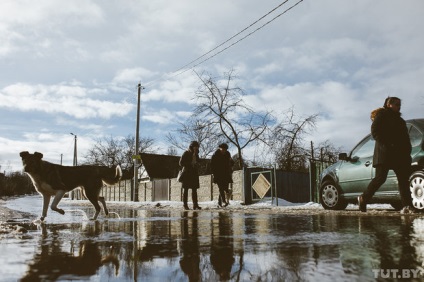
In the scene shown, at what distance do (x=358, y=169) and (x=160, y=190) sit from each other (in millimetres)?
24363

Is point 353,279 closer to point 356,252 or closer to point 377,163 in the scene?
point 356,252

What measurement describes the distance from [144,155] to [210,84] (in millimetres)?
30614

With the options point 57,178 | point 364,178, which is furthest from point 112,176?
point 364,178

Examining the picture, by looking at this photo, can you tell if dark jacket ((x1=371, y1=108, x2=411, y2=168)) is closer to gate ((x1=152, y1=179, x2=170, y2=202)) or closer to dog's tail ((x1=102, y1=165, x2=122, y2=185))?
dog's tail ((x1=102, y1=165, x2=122, y2=185))

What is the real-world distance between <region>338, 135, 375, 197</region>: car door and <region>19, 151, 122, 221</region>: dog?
554cm

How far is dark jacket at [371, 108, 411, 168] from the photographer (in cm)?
697

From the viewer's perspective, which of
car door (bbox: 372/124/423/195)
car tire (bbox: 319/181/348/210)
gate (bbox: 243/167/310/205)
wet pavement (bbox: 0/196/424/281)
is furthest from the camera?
gate (bbox: 243/167/310/205)

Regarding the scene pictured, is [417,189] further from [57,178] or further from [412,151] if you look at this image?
[57,178]

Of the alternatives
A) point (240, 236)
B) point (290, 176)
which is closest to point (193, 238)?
point (240, 236)

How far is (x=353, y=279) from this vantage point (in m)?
2.06

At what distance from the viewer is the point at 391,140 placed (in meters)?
7.02

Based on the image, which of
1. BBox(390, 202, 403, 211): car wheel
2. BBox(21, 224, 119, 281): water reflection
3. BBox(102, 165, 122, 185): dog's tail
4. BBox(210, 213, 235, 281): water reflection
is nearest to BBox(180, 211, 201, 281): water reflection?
BBox(210, 213, 235, 281): water reflection

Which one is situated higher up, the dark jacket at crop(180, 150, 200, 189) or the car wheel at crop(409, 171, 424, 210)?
the dark jacket at crop(180, 150, 200, 189)

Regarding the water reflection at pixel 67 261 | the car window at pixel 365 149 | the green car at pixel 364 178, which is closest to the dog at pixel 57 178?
the water reflection at pixel 67 261
